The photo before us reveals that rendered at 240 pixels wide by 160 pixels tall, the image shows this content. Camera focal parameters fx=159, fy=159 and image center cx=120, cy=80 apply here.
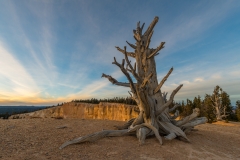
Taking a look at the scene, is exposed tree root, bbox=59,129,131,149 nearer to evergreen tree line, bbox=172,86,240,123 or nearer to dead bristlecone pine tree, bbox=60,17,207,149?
dead bristlecone pine tree, bbox=60,17,207,149

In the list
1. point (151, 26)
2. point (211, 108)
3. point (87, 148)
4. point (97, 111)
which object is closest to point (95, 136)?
point (87, 148)

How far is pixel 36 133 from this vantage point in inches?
240

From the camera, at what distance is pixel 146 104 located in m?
6.68

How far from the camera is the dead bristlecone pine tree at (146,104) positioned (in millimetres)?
6225

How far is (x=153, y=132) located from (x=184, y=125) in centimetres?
238

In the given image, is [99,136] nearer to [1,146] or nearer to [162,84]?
[1,146]

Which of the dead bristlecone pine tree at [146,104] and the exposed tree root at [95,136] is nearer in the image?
the exposed tree root at [95,136]

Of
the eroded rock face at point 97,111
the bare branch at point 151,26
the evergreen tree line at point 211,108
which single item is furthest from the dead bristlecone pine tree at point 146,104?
the evergreen tree line at point 211,108

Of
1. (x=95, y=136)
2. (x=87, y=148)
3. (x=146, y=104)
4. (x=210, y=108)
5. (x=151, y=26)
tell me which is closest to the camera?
(x=87, y=148)

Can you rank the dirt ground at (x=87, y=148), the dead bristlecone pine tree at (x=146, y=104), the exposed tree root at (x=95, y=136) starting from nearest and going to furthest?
the dirt ground at (x=87, y=148), the exposed tree root at (x=95, y=136), the dead bristlecone pine tree at (x=146, y=104)

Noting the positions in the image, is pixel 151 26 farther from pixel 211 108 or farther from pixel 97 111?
pixel 211 108

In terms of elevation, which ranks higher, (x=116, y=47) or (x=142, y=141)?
(x=116, y=47)

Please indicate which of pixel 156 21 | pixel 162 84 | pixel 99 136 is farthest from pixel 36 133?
pixel 156 21

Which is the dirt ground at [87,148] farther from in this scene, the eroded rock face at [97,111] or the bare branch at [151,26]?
the eroded rock face at [97,111]
